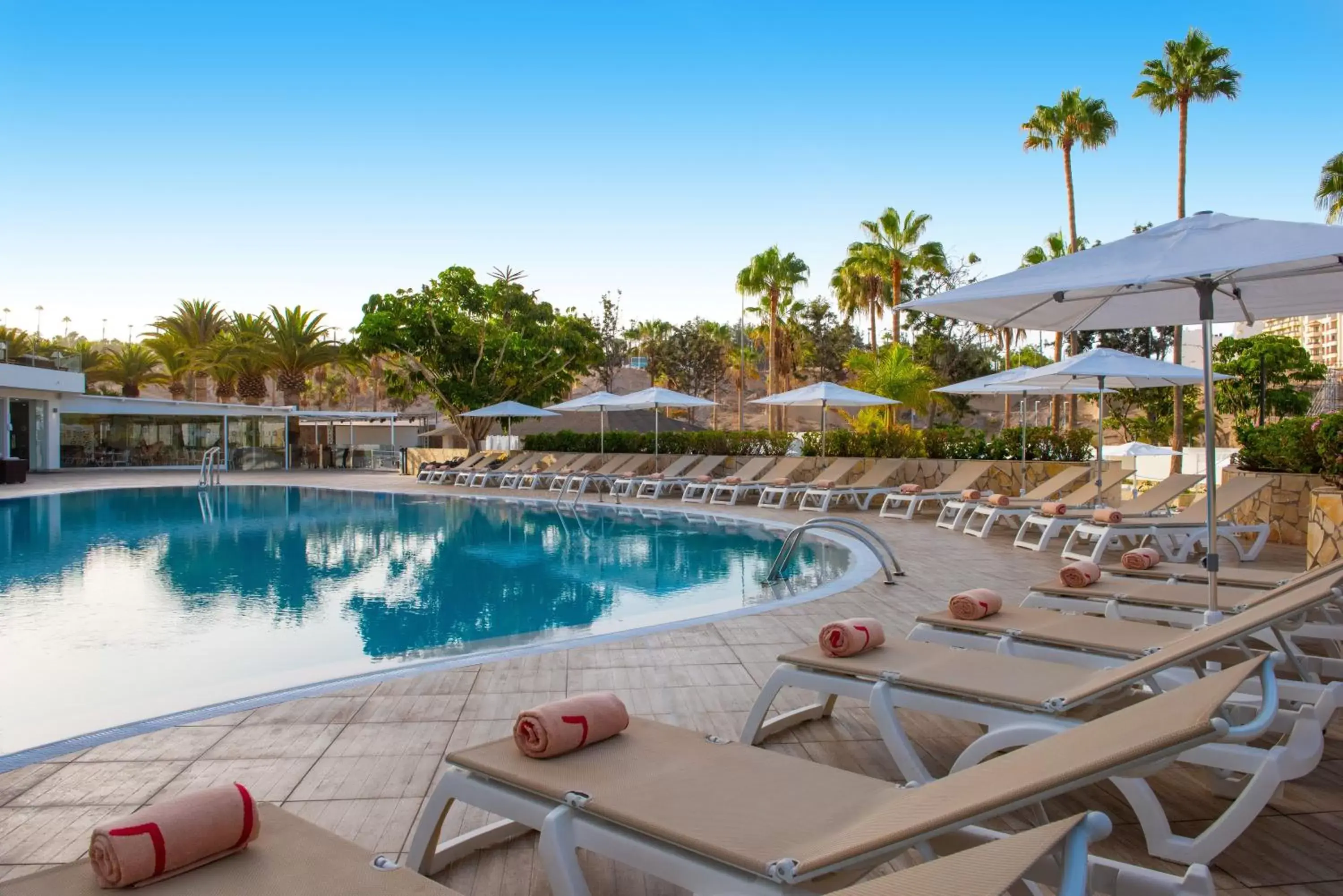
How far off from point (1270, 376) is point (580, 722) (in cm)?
2703

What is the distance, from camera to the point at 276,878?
1858 millimetres

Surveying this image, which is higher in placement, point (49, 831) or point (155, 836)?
point (155, 836)

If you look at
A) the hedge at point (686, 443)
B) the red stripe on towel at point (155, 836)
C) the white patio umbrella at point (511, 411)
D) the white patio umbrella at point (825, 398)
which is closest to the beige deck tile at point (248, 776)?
the red stripe on towel at point (155, 836)

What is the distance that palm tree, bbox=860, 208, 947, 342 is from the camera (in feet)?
102

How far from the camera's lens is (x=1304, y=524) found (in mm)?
9797

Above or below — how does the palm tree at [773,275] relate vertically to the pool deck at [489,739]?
above

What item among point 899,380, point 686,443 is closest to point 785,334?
point 899,380

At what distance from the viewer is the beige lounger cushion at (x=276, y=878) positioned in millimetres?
1793

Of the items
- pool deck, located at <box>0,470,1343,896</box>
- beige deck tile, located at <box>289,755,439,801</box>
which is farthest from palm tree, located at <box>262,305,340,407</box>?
beige deck tile, located at <box>289,755,439,801</box>

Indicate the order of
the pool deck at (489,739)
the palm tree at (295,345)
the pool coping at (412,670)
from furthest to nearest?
the palm tree at (295,345), the pool coping at (412,670), the pool deck at (489,739)

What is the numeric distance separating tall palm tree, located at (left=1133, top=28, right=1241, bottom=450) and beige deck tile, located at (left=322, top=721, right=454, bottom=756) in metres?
22.1

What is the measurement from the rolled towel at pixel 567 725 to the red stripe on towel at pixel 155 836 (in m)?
0.91

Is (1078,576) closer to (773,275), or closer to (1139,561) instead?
(1139,561)

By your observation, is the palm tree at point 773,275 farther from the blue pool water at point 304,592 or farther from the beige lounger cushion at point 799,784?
the beige lounger cushion at point 799,784
